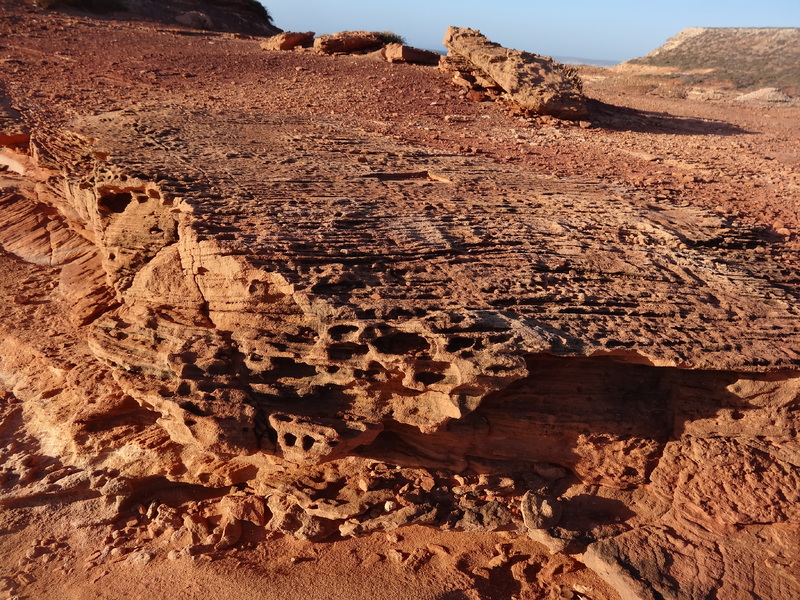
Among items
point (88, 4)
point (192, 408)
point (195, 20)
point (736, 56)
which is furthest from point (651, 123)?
point (736, 56)

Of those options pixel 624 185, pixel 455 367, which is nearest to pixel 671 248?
pixel 624 185

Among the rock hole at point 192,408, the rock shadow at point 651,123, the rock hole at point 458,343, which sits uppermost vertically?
the rock shadow at point 651,123

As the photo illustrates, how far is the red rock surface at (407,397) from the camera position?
4238 mm

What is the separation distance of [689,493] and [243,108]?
7.46 m

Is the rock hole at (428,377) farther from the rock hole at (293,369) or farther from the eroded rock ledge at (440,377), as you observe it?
the rock hole at (293,369)

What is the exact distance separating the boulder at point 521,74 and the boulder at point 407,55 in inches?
29.5

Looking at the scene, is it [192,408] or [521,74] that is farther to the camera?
[521,74]

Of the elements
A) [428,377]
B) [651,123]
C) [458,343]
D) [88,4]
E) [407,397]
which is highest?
[88,4]

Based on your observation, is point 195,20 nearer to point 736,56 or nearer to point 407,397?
point 407,397

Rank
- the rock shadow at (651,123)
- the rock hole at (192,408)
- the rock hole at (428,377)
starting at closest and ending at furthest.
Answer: the rock hole at (428,377) → the rock hole at (192,408) → the rock shadow at (651,123)

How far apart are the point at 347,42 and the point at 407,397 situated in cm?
1062

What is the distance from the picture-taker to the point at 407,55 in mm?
11867

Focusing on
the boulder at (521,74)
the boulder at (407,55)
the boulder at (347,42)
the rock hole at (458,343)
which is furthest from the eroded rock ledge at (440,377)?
the boulder at (347,42)

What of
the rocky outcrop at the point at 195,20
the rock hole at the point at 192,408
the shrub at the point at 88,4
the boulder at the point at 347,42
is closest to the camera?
the rock hole at the point at 192,408
